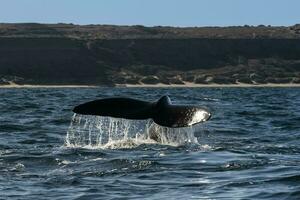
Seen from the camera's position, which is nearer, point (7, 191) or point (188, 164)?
point (7, 191)

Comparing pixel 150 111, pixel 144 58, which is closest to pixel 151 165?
pixel 150 111

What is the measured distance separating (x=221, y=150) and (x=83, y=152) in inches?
95.3

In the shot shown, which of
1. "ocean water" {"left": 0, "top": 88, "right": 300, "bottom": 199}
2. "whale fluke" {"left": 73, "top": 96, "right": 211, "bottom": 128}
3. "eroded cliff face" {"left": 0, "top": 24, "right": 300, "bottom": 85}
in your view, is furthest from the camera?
"eroded cliff face" {"left": 0, "top": 24, "right": 300, "bottom": 85}

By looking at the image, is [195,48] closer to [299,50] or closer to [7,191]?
[299,50]

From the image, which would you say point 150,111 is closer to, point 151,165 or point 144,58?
point 151,165

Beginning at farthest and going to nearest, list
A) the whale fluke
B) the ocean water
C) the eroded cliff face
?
1. the eroded cliff face
2. the whale fluke
3. the ocean water

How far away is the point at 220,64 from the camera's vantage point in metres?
97.6

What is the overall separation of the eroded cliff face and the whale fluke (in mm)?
68479

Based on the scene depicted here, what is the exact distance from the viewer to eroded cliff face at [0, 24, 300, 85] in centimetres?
8750

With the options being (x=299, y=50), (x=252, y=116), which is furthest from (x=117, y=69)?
(x=252, y=116)

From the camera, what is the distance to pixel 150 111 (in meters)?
13.1

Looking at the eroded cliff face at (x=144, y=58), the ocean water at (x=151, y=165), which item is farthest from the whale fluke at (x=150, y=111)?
the eroded cliff face at (x=144, y=58)

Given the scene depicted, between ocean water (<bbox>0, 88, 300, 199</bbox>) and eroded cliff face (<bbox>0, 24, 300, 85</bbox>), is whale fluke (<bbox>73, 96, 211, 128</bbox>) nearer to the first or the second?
ocean water (<bbox>0, 88, 300, 199</bbox>)

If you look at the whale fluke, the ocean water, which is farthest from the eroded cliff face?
the whale fluke
